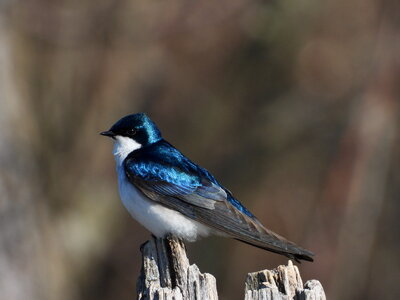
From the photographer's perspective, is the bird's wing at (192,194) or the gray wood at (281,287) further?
the bird's wing at (192,194)

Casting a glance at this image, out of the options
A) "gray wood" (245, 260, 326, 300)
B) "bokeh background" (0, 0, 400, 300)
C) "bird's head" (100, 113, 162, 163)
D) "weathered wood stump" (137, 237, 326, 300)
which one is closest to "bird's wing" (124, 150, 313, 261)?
"bird's head" (100, 113, 162, 163)

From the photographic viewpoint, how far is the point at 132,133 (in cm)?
579

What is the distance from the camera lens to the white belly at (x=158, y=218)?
5.21 m

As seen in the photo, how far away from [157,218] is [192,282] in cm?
105

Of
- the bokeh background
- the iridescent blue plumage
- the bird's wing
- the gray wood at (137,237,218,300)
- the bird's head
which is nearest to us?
the gray wood at (137,237,218,300)

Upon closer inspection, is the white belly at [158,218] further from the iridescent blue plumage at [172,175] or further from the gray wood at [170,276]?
the gray wood at [170,276]

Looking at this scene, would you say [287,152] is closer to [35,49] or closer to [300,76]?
[300,76]

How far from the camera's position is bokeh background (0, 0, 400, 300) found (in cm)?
955

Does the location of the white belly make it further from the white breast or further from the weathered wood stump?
the weathered wood stump

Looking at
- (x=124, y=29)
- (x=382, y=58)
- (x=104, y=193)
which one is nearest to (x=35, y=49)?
(x=124, y=29)

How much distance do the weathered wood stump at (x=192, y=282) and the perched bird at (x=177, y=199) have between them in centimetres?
51

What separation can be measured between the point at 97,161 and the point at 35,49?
151 centimetres

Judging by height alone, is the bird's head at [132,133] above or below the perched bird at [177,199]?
above

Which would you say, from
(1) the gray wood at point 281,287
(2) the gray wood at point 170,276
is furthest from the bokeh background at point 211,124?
(1) the gray wood at point 281,287
